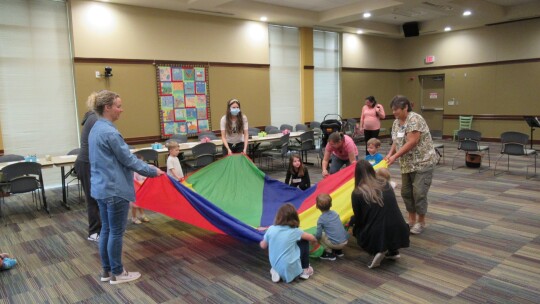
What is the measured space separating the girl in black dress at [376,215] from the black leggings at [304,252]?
1.59 feet

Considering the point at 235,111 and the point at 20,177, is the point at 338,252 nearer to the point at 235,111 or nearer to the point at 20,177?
the point at 235,111

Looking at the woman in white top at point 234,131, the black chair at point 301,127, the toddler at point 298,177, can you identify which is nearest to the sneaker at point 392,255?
the toddler at point 298,177

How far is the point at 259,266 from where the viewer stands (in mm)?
3285

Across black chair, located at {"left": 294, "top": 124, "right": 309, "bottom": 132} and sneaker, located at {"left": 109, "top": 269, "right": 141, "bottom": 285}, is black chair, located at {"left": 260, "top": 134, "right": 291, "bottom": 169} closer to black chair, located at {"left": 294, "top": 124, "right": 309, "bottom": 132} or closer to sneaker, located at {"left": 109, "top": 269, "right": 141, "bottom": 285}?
black chair, located at {"left": 294, "top": 124, "right": 309, "bottom": 132}

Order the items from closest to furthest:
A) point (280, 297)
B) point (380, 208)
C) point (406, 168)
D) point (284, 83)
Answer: point (280, 297) → point (380, 208) → point (406, 168) → point (284, 83)

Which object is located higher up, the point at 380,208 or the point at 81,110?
the point at 81,110

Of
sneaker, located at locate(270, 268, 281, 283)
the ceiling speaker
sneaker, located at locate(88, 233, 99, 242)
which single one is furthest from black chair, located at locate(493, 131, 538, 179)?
sneaker, located at locate(88, 233, 99, 242)

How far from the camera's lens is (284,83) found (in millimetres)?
→ 9781

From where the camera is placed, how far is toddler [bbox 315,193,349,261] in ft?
10.3

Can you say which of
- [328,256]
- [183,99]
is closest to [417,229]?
[328,256]

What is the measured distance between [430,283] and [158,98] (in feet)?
20.1

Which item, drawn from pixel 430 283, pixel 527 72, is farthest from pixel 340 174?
pixel 527 72

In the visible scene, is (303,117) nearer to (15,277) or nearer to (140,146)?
(140,146)

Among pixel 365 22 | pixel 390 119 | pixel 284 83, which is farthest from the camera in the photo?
pixel 390 119
